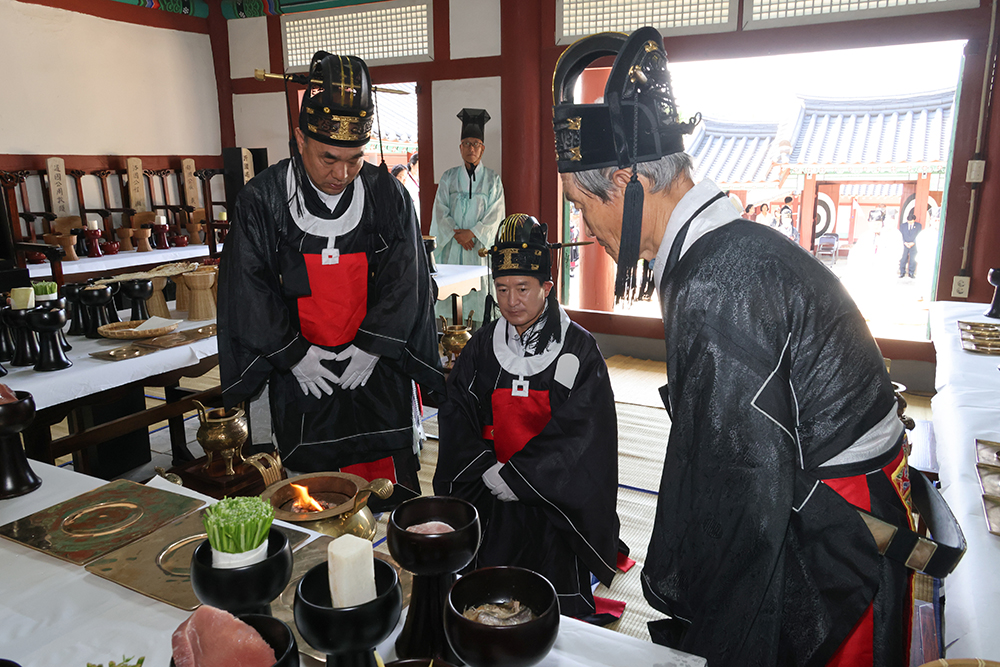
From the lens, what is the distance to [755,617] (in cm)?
97

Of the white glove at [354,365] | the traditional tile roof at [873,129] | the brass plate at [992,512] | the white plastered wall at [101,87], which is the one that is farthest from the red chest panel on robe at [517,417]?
the traditional tile roof at [873,129]

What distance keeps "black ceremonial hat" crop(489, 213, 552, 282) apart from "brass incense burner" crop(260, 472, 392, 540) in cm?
107

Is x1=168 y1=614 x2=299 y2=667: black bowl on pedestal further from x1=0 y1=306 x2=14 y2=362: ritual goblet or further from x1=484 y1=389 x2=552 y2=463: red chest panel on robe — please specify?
x1=0 y1=306 x2=14 y2=362: ritual goblet

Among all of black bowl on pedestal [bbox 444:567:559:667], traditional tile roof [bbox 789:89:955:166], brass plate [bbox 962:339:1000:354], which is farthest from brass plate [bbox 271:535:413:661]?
traditional tile roof [bbox 789:89:955:166]

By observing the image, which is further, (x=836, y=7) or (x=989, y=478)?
(x=836, y=7)

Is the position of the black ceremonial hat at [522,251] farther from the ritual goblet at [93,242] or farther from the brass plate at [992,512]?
the ritual goblet at [93,242]

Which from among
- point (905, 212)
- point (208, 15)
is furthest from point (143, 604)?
point (905, 212)

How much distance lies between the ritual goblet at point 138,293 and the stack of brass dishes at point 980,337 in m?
3.74

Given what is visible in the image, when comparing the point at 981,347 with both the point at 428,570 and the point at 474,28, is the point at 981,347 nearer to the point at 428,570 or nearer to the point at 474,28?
the point at 428,570

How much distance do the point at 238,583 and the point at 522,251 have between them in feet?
5.34

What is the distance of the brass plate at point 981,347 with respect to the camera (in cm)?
274

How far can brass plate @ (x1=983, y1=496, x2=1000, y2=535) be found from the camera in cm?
127

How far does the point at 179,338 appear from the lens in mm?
2928

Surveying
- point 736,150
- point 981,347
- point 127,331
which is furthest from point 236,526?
point 736,150
